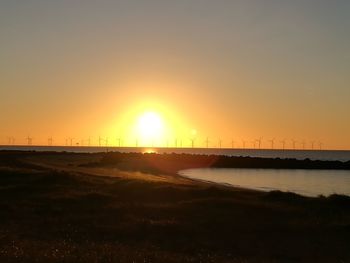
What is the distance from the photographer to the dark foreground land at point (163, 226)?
19156mm

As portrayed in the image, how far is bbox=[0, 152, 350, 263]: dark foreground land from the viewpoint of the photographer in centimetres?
1916

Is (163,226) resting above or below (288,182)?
above

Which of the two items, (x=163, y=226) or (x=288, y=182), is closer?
(x=163, y=226)

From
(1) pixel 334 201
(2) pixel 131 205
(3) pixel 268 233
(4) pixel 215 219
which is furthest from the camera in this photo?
(1) pixel 334 201

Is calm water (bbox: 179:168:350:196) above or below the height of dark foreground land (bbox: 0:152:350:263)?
below

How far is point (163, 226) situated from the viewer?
82.2 feet

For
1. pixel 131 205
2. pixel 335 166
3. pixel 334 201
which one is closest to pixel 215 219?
pixel 131 205

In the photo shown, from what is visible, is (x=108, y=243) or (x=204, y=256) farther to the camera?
(x=108, y=243)

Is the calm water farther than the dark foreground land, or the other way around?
the calm water

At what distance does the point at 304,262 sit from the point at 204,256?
143 inches

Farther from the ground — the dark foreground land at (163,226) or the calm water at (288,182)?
the dark foreground land at (163,226)

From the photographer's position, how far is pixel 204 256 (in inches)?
745

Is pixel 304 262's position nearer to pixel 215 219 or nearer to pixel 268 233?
pixel 268 233

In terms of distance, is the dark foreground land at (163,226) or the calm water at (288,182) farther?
the calm water at (288,182)
